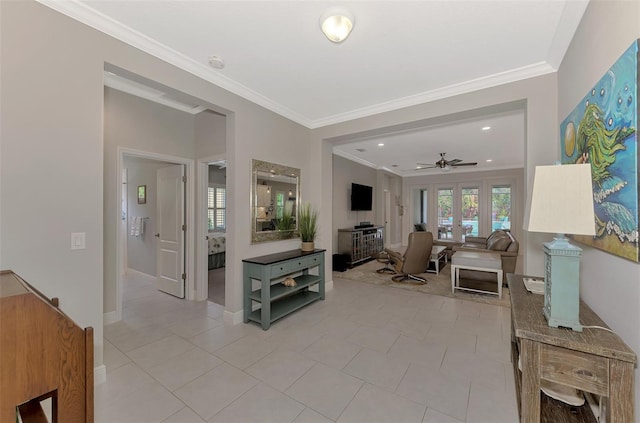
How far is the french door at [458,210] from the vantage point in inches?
345

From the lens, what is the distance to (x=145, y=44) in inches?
86.4

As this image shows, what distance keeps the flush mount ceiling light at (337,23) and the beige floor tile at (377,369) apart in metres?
2.66

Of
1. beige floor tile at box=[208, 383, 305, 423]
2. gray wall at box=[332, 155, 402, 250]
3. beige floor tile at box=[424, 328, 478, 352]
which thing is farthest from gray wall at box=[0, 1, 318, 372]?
gray wall at box=[332, 155, 402, 250]

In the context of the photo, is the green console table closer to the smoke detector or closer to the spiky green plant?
the spiky green plant

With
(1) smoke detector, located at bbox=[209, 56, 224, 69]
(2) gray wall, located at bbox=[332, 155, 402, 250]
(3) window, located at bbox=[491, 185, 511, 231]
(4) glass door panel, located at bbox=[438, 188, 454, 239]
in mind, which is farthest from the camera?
(4) glass door panel, located at bbox=[438, 188, 454, 239]

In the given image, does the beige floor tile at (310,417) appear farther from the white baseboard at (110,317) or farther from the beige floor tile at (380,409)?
the white baseboard at (110,317)

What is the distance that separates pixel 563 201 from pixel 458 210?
8.63 meters

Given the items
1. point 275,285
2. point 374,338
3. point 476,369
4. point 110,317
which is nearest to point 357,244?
point 275,285

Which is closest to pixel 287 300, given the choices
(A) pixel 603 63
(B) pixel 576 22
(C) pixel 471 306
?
(C) pixel 471 306

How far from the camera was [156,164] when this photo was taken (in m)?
4.46

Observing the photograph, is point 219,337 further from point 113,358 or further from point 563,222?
point 563,222

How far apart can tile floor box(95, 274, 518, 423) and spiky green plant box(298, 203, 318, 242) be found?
1023 millimetres

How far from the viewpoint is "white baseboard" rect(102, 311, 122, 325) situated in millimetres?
3006

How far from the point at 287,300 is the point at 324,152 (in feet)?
7.79
